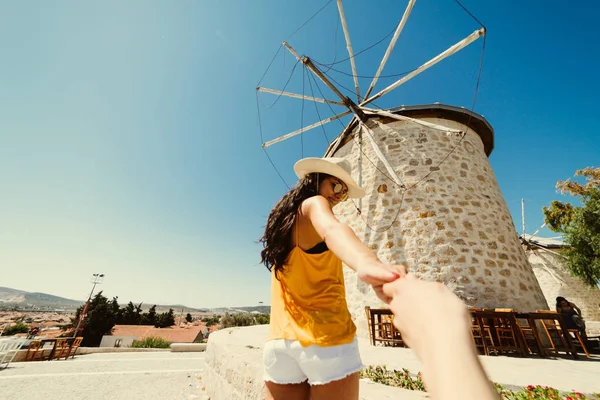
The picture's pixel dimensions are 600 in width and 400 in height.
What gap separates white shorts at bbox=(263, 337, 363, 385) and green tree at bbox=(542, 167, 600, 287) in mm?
11754

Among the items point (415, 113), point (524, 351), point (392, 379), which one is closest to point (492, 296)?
point (524, 351)

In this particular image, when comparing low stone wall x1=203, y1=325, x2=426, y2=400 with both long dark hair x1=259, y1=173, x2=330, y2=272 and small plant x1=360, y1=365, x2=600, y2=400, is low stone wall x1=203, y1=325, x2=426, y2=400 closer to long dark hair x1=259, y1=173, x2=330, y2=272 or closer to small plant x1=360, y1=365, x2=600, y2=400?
small plant x1=360, y1=365, x2=600, y2=400

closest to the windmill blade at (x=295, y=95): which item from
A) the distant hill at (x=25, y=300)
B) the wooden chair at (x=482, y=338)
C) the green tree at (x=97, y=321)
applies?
the wooden chair at (x=482, y=338)

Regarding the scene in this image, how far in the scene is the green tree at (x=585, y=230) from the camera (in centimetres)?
851

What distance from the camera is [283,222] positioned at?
1369 mm

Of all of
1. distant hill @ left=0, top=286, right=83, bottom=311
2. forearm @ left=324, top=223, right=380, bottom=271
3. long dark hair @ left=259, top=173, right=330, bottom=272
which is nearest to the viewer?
forearm @ left=324, top=223, right=380, bottom=271

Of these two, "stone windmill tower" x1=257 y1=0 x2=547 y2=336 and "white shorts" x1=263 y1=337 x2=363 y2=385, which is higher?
"stone windmill tower" x1=257 y1=0 x2=547 y2=336

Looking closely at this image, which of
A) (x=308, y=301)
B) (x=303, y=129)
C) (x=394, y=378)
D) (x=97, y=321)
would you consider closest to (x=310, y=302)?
(x=308, y=301)

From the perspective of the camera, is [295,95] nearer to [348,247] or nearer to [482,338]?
[482,338]

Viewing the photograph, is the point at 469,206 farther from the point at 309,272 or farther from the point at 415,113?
the point at 309,272

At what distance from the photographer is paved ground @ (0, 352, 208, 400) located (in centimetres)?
396

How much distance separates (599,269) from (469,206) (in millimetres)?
6794

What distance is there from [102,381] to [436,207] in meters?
7.55

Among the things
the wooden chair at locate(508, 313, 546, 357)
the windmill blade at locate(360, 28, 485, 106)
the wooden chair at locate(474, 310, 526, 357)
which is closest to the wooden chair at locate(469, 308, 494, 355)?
the wooden chair at locate(474, 310, 526, 357)
